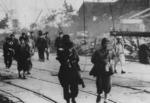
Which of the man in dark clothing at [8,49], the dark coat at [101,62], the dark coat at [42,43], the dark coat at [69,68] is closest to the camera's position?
the dark coat at [69,68]

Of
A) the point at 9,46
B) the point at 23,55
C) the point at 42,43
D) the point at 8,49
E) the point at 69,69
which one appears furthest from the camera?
the point at 42,43

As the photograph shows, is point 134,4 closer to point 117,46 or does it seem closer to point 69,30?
point 69,30

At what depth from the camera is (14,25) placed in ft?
303

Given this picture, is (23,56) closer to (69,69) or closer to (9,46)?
(9,46)

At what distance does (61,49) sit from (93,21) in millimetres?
56918

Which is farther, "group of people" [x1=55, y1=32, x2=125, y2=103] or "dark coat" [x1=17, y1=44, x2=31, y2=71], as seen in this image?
"dark coat" [x1=17, y1=44, x2=31, y2=71]

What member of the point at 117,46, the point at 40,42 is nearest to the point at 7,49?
the point at 40,42

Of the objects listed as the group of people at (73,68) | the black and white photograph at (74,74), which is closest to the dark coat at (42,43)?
the black and white photograph at (74,74)

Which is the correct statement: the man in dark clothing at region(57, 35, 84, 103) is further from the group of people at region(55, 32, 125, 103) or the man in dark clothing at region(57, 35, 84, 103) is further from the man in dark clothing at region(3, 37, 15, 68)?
the man in dark clothing at region(3, 37, 15, 68)

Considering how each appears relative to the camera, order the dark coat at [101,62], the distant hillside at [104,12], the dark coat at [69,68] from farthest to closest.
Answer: the distant hillside at [104,12] < the dark coat at [101,62] < the dark coat at [69,68]

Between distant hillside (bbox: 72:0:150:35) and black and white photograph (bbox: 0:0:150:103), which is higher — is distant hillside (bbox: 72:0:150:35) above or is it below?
above

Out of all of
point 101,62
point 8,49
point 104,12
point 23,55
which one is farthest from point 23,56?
point 104,12

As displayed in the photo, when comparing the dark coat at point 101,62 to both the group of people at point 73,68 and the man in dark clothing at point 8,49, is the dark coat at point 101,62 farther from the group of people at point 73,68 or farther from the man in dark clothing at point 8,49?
the man in dark clothing at point 8,49

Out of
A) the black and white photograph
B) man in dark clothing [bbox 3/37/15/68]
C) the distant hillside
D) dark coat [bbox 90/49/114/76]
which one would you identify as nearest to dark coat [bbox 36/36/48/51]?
the black and white photograph
